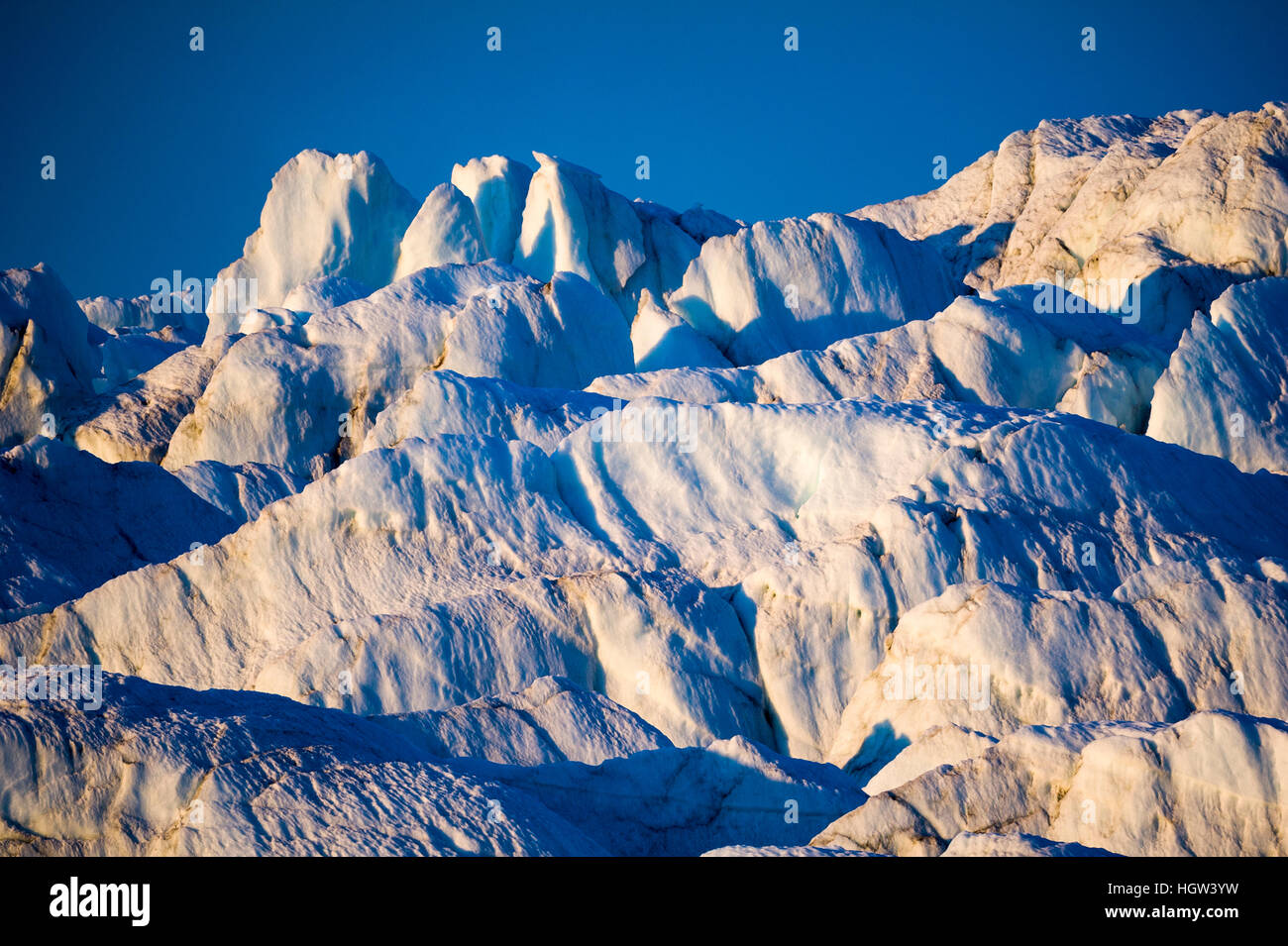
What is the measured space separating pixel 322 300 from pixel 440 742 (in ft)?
60.3

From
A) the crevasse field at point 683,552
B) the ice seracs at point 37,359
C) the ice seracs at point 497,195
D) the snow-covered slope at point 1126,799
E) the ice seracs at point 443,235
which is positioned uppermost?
the ice seracs at point 497,195

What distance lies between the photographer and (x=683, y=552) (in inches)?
686

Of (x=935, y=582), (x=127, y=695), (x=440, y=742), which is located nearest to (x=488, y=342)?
(x=935, y=582)

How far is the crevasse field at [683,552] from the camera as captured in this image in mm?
9727

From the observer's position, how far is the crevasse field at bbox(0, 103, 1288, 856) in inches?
383

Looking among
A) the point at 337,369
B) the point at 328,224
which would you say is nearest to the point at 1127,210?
the point at 337,369

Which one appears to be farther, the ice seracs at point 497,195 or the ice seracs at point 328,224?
the ice seracs at point 497,195

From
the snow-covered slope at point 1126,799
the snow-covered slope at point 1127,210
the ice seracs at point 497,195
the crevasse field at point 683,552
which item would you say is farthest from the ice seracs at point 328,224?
the snow-covered slope at point 1126,799

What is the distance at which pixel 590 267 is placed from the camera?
113 feet

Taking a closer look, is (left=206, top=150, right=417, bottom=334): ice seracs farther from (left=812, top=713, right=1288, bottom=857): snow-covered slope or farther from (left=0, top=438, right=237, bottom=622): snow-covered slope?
(left=812, top=713, right=1288, bottom=857): snow-covered slope

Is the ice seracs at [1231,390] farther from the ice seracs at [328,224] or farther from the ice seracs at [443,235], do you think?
the ice seracs at [328,224]

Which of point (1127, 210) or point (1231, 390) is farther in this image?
point (1127, 210)

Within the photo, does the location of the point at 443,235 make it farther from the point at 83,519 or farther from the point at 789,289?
the point at 83,519

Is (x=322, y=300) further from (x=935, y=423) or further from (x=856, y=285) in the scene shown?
(x=935, y=423)
